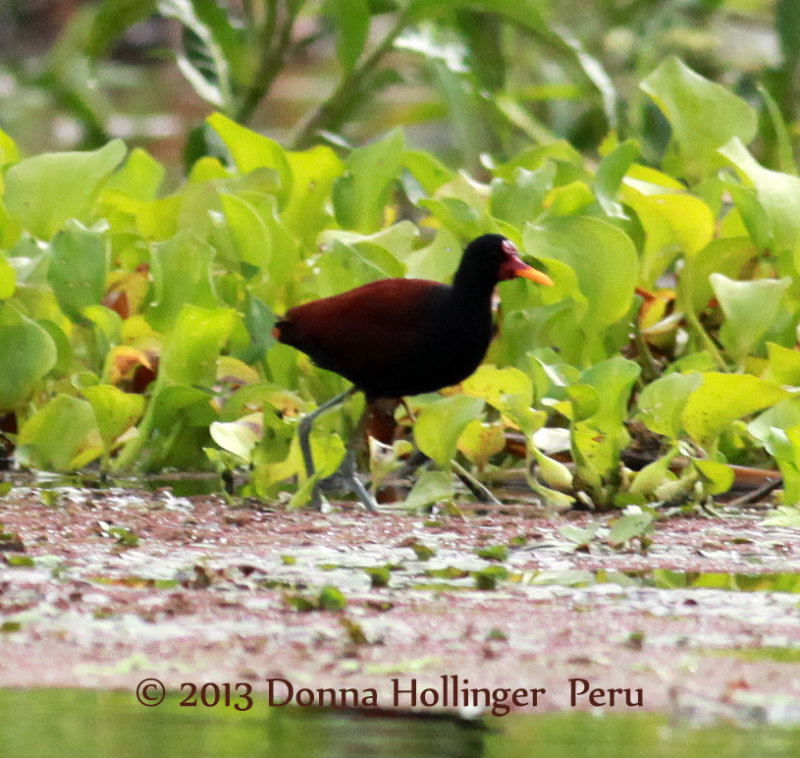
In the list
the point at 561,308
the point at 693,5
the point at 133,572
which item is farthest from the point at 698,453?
the point at 693,5

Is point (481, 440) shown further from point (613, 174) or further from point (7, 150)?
point (7, 150)

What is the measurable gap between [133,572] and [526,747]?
1282mm

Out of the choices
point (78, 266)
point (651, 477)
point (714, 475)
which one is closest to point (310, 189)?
point (78, 266)

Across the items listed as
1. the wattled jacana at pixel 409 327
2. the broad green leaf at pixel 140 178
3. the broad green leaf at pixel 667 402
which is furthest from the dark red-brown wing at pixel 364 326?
the broad green leaf at pixel 140 178

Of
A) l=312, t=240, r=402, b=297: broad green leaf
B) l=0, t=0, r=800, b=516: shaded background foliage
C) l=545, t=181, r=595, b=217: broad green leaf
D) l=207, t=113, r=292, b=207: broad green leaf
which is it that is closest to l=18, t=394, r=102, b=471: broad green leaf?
l=0, t=0, r=800, b=516: shaded background foliage

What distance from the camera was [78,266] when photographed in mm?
4668

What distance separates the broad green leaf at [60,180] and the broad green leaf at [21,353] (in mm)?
590

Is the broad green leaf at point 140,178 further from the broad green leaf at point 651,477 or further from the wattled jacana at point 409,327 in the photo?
the broad green leaf at point 651,477

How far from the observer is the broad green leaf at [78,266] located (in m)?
4.66

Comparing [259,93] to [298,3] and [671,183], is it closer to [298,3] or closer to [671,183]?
[298,3]

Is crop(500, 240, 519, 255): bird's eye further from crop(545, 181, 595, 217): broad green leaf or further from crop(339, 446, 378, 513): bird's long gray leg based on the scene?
crop(339, 446, 378, 513): bird's long gray leg

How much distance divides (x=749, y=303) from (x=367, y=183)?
4.59 feet

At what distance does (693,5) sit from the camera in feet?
29.7

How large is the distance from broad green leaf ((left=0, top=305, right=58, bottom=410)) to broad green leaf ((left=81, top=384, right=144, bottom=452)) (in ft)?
0.85
